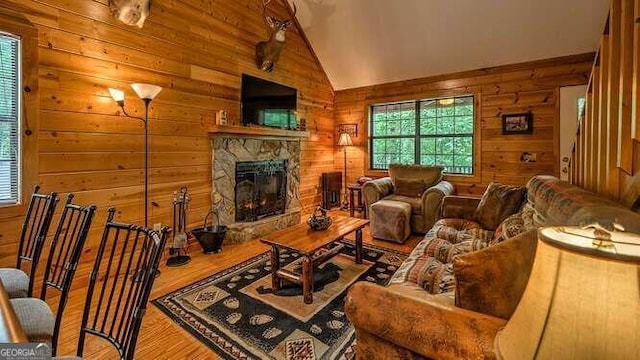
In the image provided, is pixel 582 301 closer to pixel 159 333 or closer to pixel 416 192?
pixel 159 333

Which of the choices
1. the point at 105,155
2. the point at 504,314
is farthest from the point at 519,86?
the point at 105,155

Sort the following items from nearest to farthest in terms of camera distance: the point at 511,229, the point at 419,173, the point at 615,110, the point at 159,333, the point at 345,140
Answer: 1. the point at 615,110
2. the point at 159,333
3. the point at 511,229
4. the point at 419,173
5. the point at 345,140

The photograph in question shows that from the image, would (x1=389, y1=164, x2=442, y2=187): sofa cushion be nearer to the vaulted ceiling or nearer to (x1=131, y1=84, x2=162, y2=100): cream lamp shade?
the vaulted ceiling

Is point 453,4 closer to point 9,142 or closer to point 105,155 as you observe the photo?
point 105,155

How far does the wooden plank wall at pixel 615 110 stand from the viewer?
1.48 m

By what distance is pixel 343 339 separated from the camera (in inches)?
72.8

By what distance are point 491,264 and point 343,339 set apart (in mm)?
1168

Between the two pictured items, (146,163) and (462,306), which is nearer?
(462,306)

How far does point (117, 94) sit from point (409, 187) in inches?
144

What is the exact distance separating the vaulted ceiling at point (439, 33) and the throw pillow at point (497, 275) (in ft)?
12.8

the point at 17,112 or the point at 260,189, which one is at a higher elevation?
the point at 17,112

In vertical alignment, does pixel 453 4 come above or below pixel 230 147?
above

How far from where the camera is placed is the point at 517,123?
4.36 metres

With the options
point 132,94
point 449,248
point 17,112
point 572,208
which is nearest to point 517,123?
point 449,248
